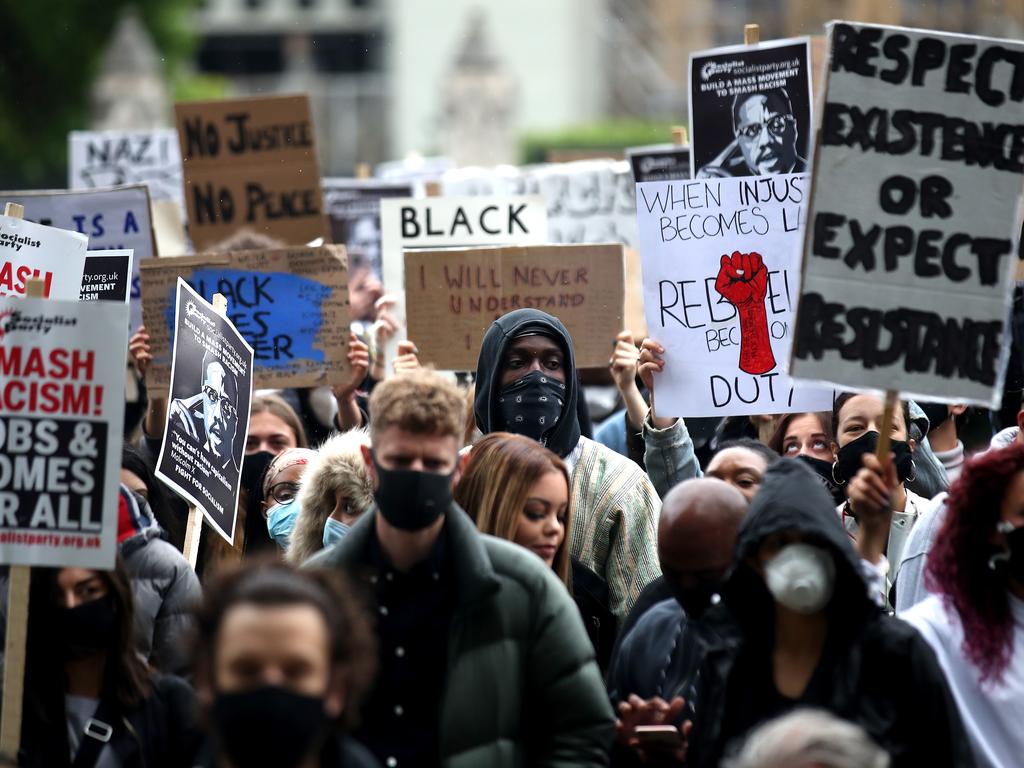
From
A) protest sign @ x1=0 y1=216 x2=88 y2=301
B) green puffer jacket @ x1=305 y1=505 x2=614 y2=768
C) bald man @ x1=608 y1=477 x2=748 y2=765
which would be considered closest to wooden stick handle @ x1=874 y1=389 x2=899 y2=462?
bald man @ x1=608 y1=477 x2=748 y2=765

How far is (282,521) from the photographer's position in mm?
6004

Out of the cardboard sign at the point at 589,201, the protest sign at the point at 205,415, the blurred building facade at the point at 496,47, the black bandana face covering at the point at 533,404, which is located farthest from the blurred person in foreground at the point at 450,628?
the blurred building facade at the point at 496,47

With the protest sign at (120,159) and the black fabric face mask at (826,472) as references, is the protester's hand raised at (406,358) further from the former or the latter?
the protest sign at (120,159)

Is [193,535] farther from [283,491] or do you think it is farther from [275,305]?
[275,305]

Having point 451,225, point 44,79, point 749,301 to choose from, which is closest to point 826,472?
point 749,301

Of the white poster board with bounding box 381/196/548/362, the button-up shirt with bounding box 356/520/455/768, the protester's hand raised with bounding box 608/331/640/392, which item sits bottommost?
the button-up shirt with bounding box 356/520/455/768

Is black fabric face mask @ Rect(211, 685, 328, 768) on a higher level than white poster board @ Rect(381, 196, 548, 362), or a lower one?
lower

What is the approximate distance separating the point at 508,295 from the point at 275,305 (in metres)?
0.93

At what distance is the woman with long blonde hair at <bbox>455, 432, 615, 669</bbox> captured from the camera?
4.88 m

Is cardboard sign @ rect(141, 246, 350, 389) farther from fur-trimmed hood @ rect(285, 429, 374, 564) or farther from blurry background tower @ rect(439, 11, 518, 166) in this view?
blurry background tower @ rect(439, 11, 518, 166)

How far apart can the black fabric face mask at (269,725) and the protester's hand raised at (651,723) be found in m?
1.02

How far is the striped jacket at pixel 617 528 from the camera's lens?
542cm

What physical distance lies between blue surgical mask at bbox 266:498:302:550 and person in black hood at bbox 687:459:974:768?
207cm

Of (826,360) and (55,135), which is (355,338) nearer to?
(826,360)
